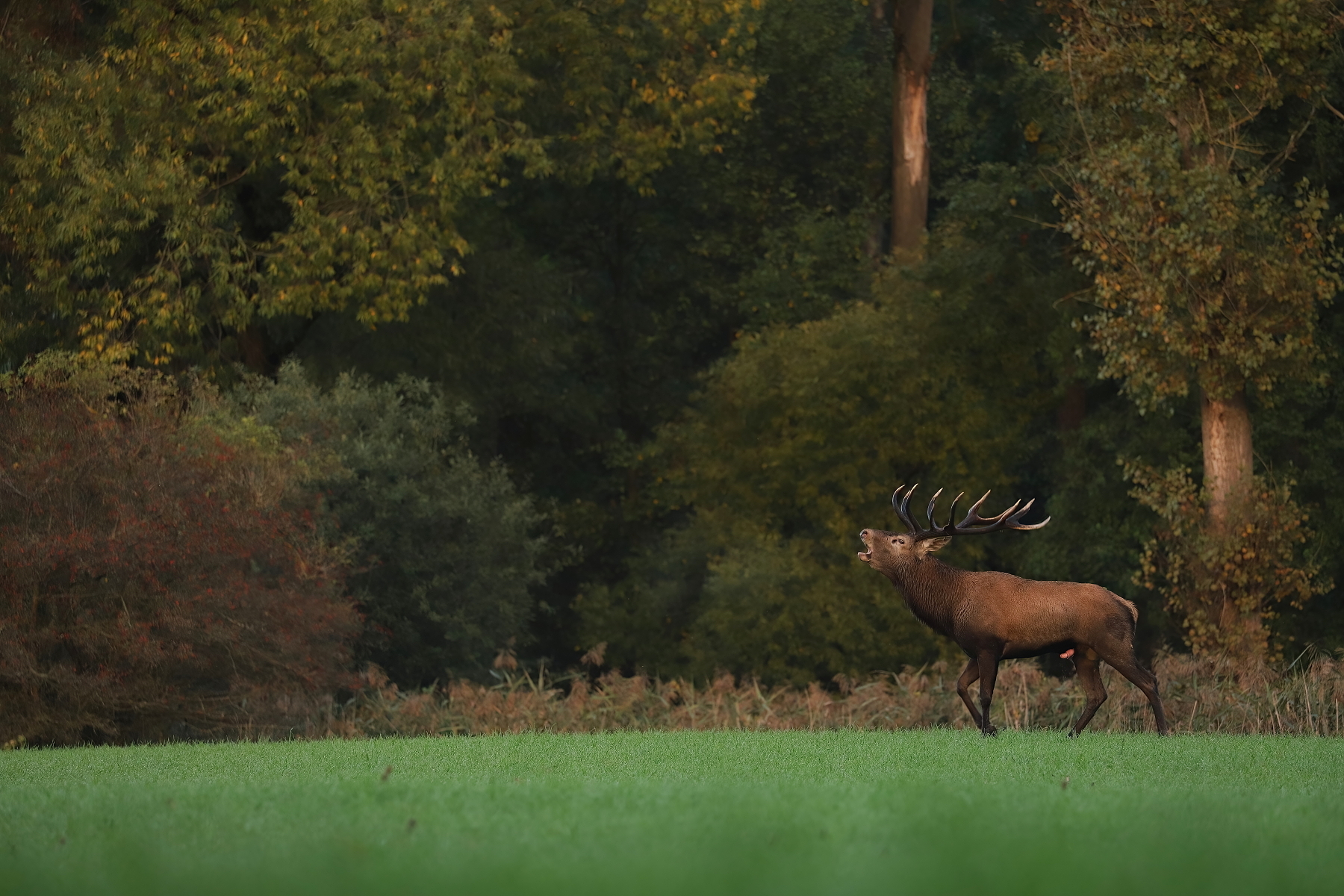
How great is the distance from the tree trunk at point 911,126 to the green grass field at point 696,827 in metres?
24.5

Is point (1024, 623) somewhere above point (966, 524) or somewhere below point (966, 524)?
below

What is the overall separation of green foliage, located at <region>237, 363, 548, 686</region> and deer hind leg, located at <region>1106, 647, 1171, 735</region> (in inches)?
486

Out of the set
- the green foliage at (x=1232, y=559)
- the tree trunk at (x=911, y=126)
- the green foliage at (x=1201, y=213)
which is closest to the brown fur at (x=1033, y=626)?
the green foliage at (x=1232, y=559)

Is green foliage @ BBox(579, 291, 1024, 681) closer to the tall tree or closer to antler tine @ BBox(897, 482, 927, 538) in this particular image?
the tall tree

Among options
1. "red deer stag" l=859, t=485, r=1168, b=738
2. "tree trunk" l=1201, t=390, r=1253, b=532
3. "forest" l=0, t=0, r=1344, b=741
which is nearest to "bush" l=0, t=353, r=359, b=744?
"forest" l=0, t=0, r=1344, b=741

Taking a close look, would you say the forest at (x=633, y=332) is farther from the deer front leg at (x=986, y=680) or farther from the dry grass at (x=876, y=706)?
the deer front leg at (x=986, y=680)

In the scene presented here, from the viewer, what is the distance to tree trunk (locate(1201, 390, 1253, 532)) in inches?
917

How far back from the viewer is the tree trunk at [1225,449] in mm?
23281

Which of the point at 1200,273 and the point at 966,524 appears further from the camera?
the point at 1200,273

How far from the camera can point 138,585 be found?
58.0ft

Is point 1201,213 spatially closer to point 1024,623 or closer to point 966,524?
point 966,524

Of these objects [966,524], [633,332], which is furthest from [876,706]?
[633,332]

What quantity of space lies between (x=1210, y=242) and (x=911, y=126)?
46.2ft

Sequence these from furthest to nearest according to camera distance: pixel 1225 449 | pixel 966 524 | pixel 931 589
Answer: pixel 1225 449, pixel 966 524, pixel 931 589
